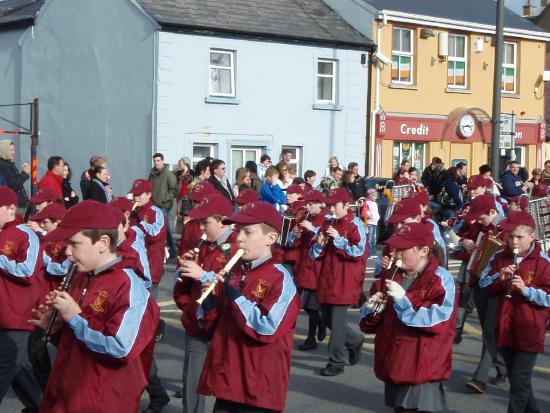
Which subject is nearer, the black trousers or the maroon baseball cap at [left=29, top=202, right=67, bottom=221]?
the black trousers

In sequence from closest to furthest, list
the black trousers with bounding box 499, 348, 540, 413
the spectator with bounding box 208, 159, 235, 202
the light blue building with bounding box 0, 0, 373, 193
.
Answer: the black trousers with bounding box 499, 348, 540, 413 < the spectator with bounding box 208, 159, 235, 202 < the light blue building with bounding box 0, 0, 373, 193

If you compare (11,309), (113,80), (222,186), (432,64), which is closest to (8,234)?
(11,309)

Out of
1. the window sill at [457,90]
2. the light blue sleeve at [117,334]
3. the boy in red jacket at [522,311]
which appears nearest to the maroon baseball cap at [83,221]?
the light blue sleeve at [117,334]

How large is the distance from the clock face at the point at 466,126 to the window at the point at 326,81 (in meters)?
5.26

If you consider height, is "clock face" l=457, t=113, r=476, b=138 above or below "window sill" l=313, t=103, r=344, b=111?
below

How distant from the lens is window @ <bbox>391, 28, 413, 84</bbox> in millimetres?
32156

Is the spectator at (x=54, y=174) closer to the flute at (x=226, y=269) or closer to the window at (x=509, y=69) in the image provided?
the flute at (x=226, y=269)

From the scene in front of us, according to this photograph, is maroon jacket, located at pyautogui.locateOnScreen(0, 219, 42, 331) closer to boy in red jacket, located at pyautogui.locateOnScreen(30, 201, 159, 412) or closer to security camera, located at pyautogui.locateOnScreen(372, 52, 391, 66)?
boy in red jacket, located at pyautogui.locateOnScreen(30, 201, 159, 412)

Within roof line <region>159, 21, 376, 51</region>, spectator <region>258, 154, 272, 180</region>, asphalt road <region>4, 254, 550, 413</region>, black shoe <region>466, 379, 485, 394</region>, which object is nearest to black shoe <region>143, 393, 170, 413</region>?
asphalt road <region>4, 254, 550, 413</region>

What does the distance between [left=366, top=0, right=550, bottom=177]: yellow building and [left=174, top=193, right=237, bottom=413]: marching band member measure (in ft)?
78.9

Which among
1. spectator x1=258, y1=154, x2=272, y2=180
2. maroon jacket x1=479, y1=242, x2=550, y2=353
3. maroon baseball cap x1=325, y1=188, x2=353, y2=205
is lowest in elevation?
maroon jacket x1=479, y1=242, x2=550, y2=353

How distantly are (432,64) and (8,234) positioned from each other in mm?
26457

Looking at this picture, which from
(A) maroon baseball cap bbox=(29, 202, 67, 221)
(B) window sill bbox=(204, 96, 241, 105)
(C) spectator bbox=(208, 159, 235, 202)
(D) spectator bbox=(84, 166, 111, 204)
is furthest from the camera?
(B) window sill bbox=(204, 96, 241, 105)

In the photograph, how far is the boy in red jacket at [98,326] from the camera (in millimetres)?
5148
